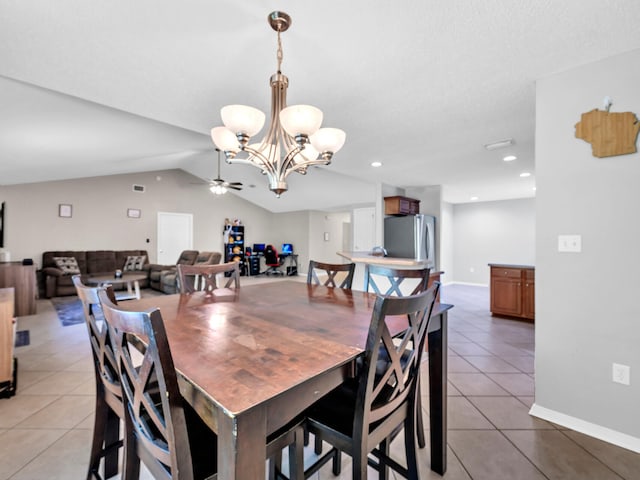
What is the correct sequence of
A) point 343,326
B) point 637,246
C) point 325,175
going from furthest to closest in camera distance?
point 325,175, point 637,246, point 343,326

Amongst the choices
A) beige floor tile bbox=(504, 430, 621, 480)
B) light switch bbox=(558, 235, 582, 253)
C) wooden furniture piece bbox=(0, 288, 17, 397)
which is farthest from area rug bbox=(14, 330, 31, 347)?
light switch bbox=(558, 235, 582, 253)

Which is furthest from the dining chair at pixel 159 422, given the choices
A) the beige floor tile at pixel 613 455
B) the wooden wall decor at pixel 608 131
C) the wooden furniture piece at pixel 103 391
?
the wooden wall decor at pixel 608 131

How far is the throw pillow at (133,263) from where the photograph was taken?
6.68 metres

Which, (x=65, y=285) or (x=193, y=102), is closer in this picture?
(x=193, y=102)

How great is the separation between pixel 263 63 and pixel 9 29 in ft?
4.28

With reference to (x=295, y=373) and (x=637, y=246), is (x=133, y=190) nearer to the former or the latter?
(x=295, y=373)

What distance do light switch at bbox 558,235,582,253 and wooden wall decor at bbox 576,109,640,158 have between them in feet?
1.64

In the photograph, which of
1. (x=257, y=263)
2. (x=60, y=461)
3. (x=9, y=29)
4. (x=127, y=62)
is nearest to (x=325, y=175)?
(x=257, y=263)

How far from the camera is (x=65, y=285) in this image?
5.61 m

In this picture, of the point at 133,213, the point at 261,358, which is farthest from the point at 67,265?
the point at 261,358

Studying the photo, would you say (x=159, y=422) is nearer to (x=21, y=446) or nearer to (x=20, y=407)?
(x=21, y=446)

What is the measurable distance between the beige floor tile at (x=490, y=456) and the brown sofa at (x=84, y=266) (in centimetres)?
617

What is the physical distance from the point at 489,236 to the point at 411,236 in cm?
329

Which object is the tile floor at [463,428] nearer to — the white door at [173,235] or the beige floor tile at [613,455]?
the beige floor tile at [613,455]
